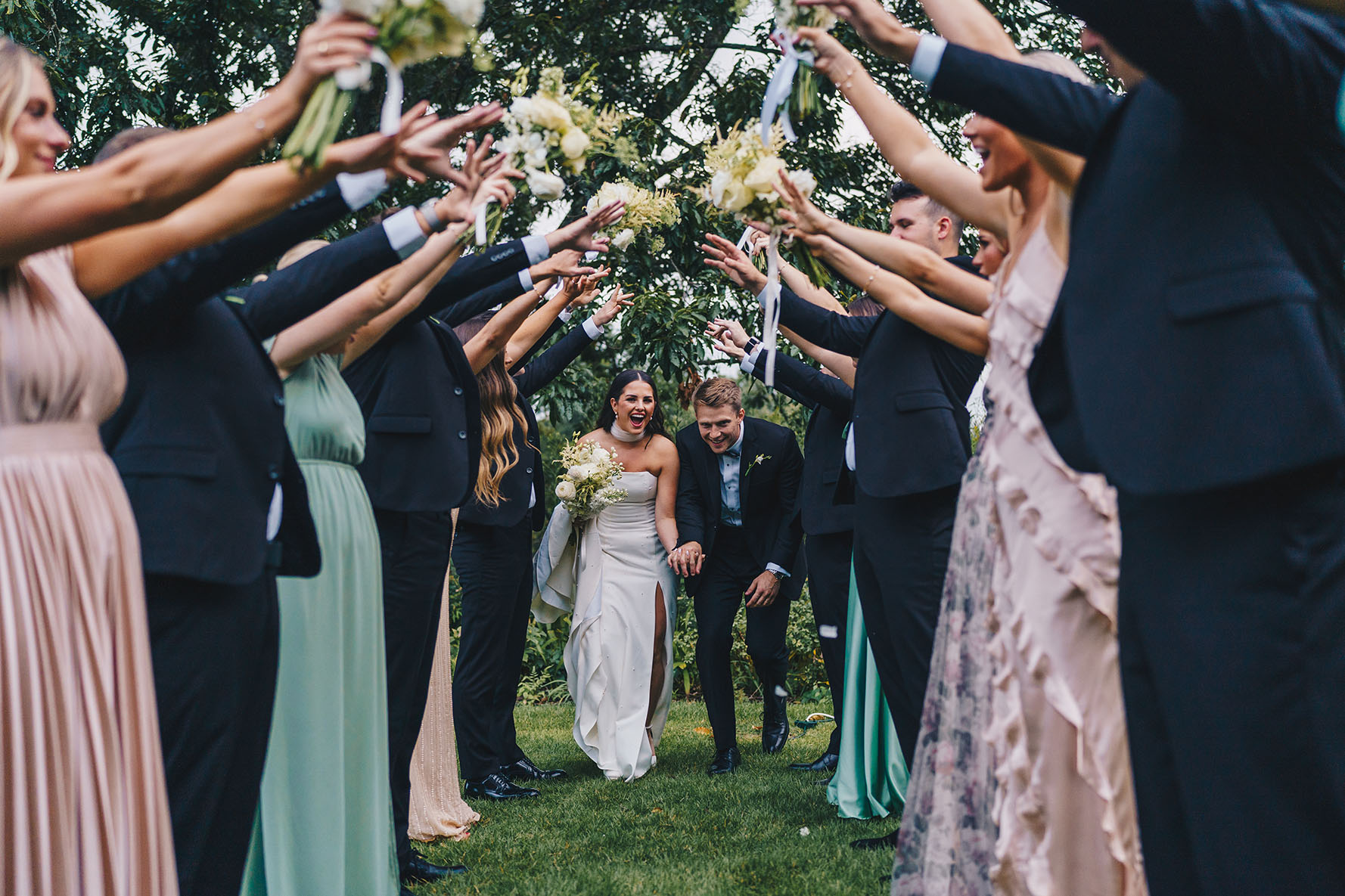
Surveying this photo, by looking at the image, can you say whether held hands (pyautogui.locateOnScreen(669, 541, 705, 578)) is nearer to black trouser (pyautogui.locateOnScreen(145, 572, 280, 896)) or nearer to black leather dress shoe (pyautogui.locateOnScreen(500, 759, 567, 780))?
black leather dress shoe (pyautogui.locateOnScreen(500, 759, 567, 780))

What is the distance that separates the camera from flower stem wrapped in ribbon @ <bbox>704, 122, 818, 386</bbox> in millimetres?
3611

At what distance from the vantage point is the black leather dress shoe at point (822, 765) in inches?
288

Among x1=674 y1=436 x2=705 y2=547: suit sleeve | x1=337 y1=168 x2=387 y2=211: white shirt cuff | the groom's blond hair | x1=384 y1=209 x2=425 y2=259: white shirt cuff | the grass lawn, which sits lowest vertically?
the grass lawn

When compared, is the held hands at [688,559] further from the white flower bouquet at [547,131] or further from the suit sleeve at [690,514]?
the white flower bouquet at [547,131]

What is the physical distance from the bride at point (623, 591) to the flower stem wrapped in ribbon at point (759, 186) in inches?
165

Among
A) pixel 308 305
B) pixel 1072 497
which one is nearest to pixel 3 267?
pixel 308 305

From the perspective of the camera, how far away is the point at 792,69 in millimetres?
2914

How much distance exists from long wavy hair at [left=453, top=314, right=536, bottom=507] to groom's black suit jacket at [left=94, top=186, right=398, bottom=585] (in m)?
3.15

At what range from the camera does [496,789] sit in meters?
6.63

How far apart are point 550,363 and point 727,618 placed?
215 centimetres

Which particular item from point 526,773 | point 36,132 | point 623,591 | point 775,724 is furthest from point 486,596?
point 36,132

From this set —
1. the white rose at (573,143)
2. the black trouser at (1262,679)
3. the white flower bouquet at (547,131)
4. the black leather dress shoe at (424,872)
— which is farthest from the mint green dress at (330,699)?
the black trouser at (1262,679)

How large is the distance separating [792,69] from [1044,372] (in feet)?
3.88

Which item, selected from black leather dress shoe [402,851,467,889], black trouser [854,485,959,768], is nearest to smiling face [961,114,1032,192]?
black trouser [854,485,959,768]
